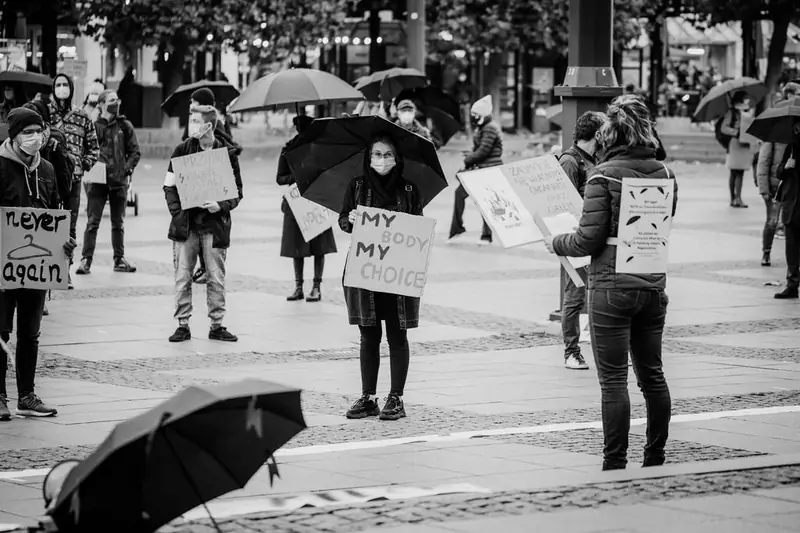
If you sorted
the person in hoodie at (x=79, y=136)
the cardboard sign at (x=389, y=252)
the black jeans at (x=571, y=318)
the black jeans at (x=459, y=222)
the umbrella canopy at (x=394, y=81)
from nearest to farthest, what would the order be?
the cardboard sign at (x=389, y=252), the black jeans at (x=571, y=318), the person in hoodie at (x=79, y=136), the black jeans at (x=459, y=222), the umbrella canopy at (x=394, y=81)

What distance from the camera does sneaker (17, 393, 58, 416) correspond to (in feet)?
28.0

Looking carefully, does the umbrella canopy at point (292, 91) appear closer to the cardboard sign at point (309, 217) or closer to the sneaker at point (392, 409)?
the cardboard sign at point (309, 217)

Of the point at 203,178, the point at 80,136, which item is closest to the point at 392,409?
the point at 203,178

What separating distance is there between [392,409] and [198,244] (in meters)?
3.45

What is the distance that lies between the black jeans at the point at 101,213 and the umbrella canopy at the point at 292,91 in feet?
5.29

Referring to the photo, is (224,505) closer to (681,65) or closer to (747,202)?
(747,202)

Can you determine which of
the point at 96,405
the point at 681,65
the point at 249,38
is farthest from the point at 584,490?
the point at 681,65

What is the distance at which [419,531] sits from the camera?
5.75 meters

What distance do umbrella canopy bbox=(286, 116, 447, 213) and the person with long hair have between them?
1.67 m

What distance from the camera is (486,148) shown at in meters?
17.8

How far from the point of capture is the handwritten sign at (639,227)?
701 centimetres

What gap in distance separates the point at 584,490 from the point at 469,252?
11.0 meters

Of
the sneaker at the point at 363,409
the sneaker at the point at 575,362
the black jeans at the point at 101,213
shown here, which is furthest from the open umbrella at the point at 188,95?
the sneaker at the point at 363,409

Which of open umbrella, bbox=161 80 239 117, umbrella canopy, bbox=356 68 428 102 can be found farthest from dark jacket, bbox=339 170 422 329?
umbrella canopy, bbox=356 68 428 102
